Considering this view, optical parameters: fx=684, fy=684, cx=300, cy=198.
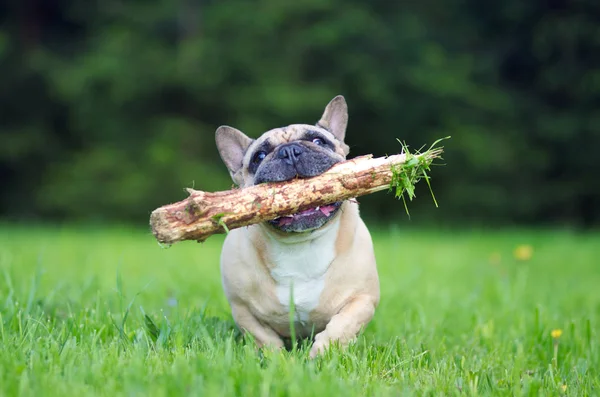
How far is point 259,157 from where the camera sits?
3.80 metres

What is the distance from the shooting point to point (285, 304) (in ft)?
11.1

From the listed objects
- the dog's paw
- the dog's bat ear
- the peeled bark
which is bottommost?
the dog's paw

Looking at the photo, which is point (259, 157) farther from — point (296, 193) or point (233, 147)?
point (296, 193)

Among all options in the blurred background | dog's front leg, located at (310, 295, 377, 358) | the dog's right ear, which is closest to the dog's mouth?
dog's front leg, located at (310, 295, 377, 358)

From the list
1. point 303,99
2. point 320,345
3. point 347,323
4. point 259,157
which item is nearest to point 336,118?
point 259,157

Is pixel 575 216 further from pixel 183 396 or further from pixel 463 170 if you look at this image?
pixel 183 396

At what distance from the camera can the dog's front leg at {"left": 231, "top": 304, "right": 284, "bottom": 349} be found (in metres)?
3.39

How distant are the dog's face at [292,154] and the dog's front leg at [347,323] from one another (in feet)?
1.43

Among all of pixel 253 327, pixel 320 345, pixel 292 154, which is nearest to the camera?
pixel 320 345

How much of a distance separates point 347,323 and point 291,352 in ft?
1.64

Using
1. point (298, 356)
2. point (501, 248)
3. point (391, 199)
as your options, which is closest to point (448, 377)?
point (298, 356)

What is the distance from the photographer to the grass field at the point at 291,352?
2277 mm

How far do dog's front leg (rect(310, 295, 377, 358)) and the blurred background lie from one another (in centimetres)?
1183

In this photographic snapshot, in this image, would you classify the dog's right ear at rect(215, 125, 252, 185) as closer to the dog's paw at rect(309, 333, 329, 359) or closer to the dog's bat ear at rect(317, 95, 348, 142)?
the dog's bat ear at rect(317, 95, 348, 142)
